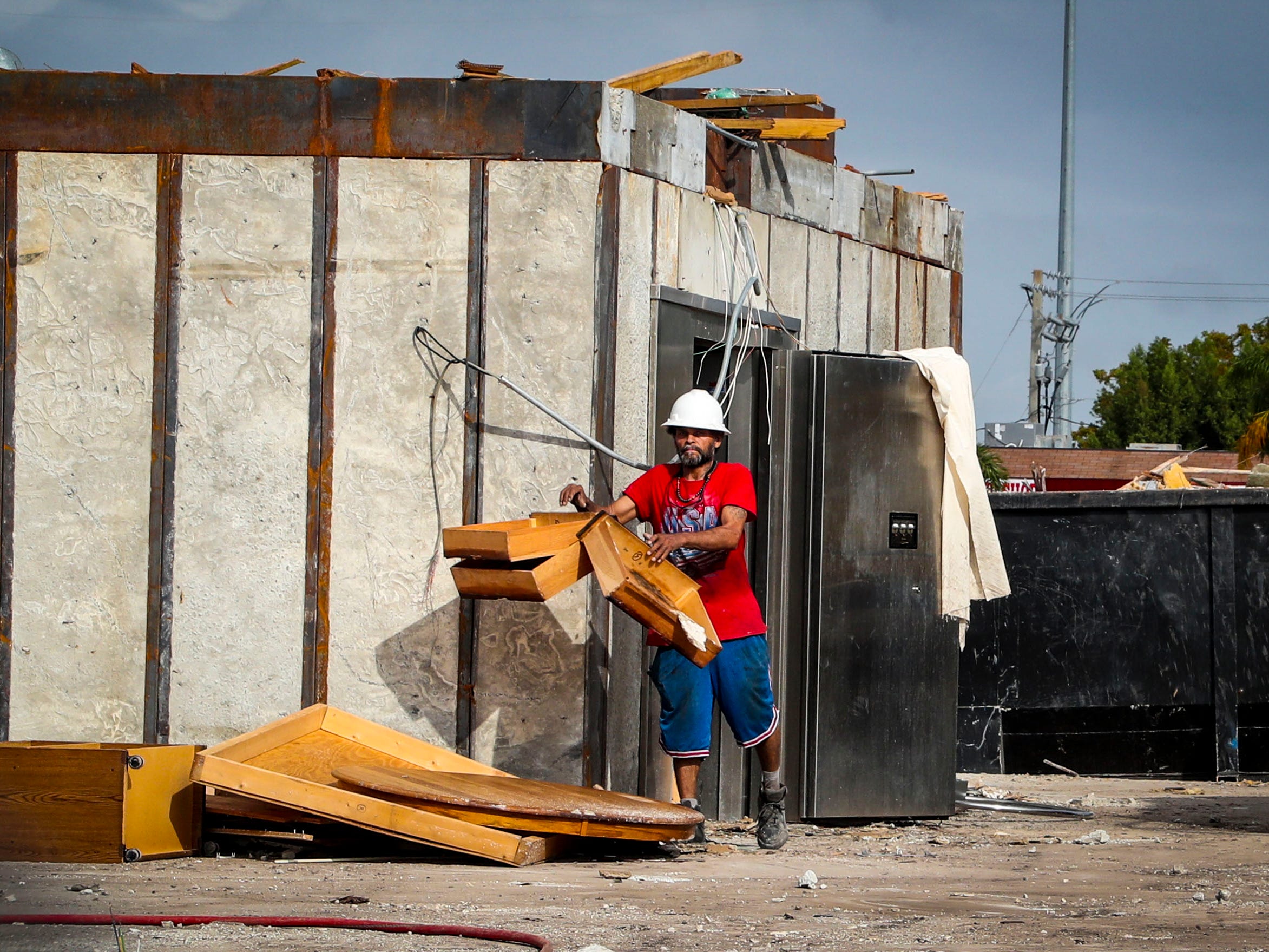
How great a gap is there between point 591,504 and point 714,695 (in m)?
1.04

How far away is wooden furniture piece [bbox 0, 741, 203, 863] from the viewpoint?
6008mm

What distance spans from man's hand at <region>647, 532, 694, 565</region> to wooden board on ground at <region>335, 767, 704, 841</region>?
3.25ft

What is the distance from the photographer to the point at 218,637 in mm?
7324

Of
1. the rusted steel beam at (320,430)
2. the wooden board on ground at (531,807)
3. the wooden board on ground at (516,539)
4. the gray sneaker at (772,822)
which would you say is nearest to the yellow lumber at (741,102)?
the rusted steel beam at (320,430)

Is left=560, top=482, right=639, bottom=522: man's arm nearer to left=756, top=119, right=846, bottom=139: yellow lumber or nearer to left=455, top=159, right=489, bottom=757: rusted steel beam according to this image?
left=455, top=159, right=489, bottom=757: rusted steel beam

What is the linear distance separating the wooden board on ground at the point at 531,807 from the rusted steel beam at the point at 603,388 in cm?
99

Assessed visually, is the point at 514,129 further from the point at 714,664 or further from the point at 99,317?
the point at 714,664

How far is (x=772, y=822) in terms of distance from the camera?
22.7ft

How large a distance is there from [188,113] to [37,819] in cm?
332

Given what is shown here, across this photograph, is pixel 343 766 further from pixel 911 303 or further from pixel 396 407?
pixel 911 303

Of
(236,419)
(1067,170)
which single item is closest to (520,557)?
(236,419)

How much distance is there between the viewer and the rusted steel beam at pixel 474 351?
7336 millimetres

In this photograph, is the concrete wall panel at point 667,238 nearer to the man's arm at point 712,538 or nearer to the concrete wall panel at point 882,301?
the man's arm at point 712,538

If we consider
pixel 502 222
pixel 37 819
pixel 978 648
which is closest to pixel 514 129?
pixel 502 222
